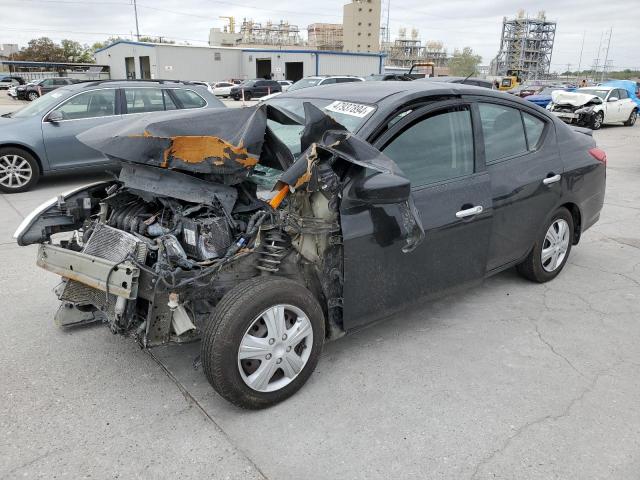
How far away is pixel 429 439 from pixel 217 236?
1543mm

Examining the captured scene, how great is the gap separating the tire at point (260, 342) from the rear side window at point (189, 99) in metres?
7.24

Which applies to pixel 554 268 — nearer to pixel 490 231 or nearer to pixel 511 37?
pixel 490 231

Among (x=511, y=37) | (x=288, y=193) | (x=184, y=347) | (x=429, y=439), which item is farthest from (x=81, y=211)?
(x=511, y=37)

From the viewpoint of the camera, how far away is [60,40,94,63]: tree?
8531cm


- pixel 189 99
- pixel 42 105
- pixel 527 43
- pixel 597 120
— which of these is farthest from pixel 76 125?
pixel 527 43

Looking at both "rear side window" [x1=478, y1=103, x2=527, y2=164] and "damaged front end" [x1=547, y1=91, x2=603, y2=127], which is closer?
"rear side window" [x1=478, y1=103, x2=527, y2=164]

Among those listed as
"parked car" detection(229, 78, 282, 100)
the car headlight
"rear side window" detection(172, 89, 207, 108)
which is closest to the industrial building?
"parked car" detection(229, 78, 282, 100)

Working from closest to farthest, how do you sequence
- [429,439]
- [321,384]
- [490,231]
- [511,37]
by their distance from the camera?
[429,439], [321,384], [490,231], [511,37]

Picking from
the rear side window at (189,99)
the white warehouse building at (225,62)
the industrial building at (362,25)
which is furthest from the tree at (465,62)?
the rear side window at (189,99)

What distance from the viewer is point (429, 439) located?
2631mm

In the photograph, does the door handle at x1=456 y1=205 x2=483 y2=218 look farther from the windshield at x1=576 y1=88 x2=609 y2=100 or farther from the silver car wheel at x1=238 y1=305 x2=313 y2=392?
the windshield at x1=576 y1=88 x2=609 y2=100

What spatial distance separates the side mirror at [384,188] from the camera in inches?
107

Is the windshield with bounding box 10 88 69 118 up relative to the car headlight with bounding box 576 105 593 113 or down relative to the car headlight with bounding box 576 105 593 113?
up

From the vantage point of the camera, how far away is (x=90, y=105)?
331 inches
